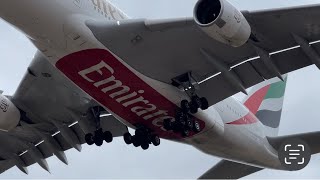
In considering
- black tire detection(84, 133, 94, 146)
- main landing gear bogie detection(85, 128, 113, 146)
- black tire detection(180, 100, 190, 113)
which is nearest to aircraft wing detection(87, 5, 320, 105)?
black tire detection(180, 100, 190, 113)

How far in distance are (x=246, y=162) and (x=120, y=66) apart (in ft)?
25.6

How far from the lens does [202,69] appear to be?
25.0 m

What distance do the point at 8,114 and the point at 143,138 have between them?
17.0 ft

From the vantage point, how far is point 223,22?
21.5 meters

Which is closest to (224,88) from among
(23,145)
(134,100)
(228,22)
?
(134,100)

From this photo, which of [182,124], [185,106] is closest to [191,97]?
[185,106]

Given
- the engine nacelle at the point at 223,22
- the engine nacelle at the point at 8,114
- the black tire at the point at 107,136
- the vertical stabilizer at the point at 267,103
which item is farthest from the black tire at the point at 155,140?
the vertical stabilizer at the point at 267,103

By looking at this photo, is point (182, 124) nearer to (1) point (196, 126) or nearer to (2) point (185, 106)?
(2) point (185, 106)

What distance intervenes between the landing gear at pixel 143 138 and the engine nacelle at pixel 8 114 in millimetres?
4228

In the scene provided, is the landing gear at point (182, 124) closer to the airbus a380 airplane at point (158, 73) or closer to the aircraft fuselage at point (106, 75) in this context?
the airbus a380 airplane at point (158, 73)

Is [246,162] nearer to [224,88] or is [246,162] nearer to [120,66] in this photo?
[224,88]

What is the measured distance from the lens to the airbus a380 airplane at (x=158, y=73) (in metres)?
22.4

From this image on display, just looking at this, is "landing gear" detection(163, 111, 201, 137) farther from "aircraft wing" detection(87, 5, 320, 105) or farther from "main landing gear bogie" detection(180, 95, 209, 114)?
"aircraft wing" detection(87, 5, 320, 105)

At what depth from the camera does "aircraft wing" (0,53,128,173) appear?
26516mm
